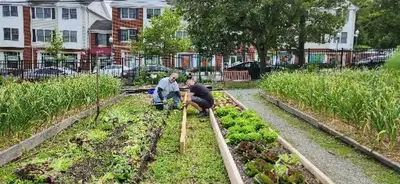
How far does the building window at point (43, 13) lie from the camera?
145ft

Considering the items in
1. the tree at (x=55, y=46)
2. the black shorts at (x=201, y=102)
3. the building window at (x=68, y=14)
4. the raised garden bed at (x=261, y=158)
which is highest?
the building window at (x=68, y=14)

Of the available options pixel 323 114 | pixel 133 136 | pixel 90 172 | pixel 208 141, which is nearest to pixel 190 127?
pixel 208 141

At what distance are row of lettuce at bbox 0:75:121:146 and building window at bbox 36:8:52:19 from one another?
35.7 meters

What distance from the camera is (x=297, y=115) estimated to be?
449 inches

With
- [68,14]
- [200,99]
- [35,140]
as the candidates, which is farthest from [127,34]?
[35,140]

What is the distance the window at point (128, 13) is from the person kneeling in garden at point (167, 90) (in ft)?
108

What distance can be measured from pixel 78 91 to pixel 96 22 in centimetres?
3754

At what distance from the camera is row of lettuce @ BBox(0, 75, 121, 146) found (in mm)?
7027

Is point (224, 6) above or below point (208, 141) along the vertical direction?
above

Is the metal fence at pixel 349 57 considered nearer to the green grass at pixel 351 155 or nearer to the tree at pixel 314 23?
the tree at pixel 314 23

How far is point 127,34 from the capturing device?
144ft

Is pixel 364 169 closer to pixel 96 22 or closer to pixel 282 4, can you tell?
pixel 282 4

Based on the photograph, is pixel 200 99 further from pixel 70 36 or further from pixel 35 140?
pixel 70 36

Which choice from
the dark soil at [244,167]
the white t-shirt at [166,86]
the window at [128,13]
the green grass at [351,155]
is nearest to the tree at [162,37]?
the window at [128,13]
